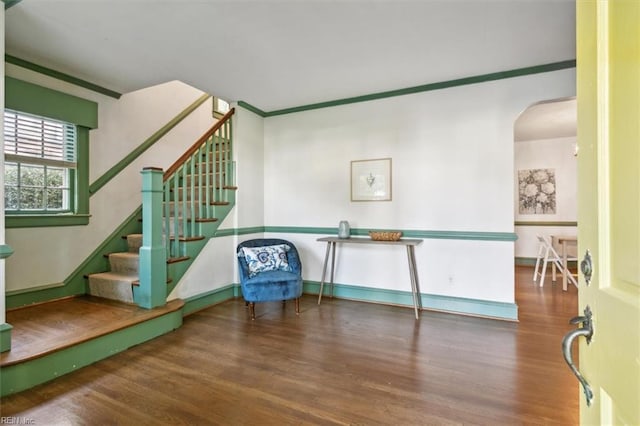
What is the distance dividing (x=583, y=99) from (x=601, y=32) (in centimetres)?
14

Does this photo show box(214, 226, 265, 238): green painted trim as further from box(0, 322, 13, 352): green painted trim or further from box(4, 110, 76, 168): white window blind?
box(0, 322, 13, 352): green painted trim

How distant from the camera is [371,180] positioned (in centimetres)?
397

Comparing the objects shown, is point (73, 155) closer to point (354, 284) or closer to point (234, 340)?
point (234, 340)

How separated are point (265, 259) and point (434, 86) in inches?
110

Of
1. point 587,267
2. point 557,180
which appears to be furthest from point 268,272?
point 557,180

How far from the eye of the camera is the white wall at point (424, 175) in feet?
10.9

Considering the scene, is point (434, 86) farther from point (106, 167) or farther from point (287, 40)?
point (106, 167)

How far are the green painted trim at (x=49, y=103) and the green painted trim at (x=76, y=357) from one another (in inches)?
89.6

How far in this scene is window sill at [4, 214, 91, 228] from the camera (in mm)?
2957

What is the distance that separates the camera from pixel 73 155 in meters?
3.42

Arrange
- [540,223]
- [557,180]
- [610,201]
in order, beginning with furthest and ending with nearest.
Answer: [540,223]
[557,180]
[610,201]

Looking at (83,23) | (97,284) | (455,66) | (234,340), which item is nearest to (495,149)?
(455,66)

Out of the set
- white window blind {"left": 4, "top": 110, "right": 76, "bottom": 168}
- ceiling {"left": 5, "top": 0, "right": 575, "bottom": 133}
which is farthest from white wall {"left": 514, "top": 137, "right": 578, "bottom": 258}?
white window blind {"left": 4, "top": 110, "right": 76, "bottom": 168}

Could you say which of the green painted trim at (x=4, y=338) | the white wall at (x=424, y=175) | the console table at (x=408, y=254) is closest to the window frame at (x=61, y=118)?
the green painted trim at (x=4, y=338)
